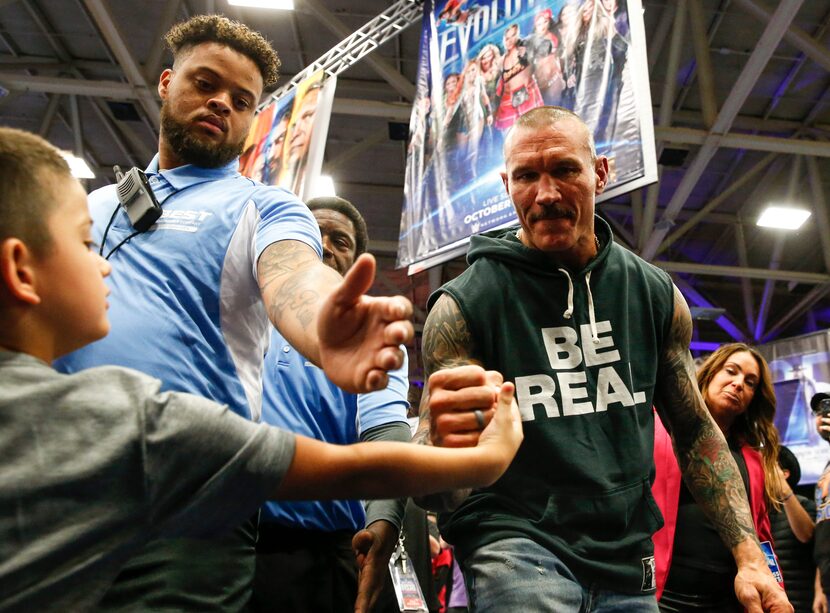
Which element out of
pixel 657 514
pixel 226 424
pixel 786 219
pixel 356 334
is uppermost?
pixel 786 219

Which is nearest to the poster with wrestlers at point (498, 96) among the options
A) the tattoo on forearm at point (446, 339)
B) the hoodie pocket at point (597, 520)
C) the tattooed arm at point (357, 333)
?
the tattoo on forearm at point (446, 339)

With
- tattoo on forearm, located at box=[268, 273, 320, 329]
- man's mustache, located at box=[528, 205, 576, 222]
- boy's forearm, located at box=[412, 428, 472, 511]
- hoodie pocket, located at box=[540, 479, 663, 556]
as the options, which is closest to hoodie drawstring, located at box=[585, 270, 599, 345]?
man's mustache, located at box=[528, 205, 576, 222]

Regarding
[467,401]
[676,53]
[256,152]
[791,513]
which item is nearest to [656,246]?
[676,53]

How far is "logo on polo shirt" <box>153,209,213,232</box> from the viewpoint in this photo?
1.62 metres

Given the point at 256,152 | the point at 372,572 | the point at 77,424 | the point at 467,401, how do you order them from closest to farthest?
1. the point at 77,424
2. the point at 467,401
3. the point at 372,572
4. the point at 256,152

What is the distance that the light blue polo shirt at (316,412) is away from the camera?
7.58ft

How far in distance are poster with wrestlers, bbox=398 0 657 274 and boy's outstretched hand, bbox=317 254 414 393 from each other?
10.00ft

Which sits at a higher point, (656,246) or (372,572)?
(656,246)

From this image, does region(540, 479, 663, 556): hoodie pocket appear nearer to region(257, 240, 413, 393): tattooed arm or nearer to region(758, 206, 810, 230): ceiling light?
region(257, 240, 413, 393): tattooed arm

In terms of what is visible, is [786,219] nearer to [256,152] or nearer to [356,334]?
[256,152]

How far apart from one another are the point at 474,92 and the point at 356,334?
4173 millimetres

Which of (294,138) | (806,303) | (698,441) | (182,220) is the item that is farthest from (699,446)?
(806,303)

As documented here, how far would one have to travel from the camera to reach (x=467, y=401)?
4.19ft

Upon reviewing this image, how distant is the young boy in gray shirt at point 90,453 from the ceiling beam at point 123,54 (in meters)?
6.86
